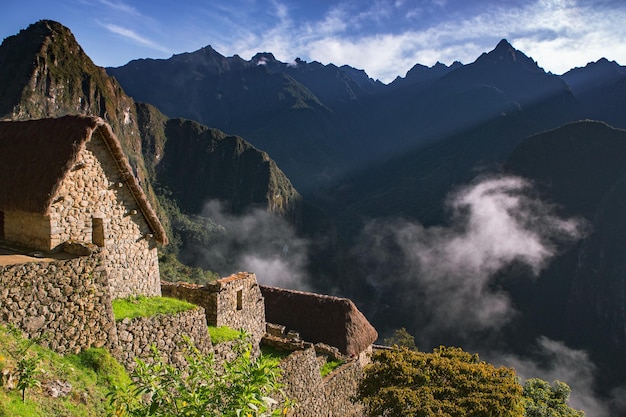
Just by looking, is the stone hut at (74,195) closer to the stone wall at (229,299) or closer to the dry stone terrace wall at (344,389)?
the stone wall at (229,299)

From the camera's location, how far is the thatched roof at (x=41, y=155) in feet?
24.7

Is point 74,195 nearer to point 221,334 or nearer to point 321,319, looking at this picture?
point 221,334

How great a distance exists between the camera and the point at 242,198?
11006cm

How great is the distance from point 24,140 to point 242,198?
10237 cm

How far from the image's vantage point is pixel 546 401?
16.5 m

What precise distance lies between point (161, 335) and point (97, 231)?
2378mm

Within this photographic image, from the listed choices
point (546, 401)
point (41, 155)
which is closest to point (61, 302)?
point (41, 155)

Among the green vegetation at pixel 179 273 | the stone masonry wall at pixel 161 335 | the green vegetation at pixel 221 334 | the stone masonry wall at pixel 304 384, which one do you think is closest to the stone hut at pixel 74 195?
the stone masonry wall at pixel 161 335

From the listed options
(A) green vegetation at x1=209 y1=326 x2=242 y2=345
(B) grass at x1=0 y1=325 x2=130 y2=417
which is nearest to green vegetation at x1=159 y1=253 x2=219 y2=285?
(A) green vegetation at x1=209 y1=326 x2=242 y2=345

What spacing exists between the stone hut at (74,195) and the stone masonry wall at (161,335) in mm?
1165

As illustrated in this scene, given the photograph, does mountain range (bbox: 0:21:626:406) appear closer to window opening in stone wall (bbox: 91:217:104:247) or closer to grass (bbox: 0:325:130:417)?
window opening in stone wall (bbox: 91:217:104:247)

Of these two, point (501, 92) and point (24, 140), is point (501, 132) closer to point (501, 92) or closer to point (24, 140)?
point (501, 92)

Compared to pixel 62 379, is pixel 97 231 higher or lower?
higher

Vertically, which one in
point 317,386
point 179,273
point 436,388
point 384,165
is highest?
point 384,165
